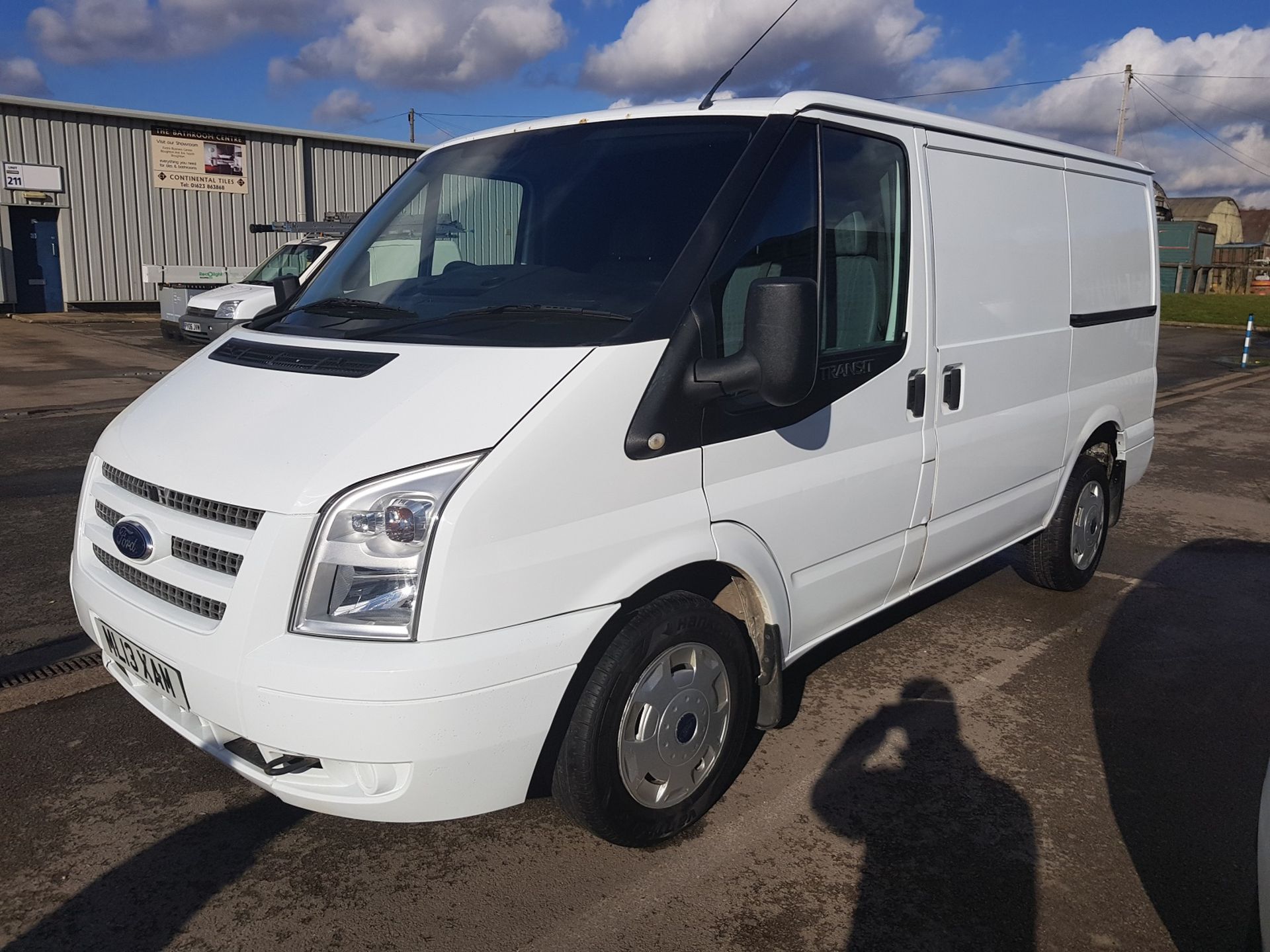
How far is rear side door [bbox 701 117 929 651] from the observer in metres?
3.14

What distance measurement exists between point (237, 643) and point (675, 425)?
4.09 feet

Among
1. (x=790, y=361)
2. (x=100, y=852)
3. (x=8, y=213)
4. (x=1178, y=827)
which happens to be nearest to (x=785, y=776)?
(x=1178, y=827)

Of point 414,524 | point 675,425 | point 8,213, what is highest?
point 8,213

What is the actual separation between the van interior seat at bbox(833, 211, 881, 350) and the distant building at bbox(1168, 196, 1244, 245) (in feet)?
217

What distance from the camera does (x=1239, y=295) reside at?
45.5m

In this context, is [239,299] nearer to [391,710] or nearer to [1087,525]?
[1087,525]

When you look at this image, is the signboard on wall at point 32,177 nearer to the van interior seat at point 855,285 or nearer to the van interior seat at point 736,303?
the van interior seat at point 855,285

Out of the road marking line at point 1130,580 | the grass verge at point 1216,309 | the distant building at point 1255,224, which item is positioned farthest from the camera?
the distant building at point 1255,224

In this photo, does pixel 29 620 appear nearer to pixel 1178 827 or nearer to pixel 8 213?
pixel 1178 827

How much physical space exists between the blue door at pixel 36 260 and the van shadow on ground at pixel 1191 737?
25.2 metres

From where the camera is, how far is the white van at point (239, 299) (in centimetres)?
1557

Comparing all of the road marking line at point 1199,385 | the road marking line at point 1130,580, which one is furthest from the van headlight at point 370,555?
the road marking line at point 1199,385

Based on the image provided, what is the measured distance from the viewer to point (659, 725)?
119 inches

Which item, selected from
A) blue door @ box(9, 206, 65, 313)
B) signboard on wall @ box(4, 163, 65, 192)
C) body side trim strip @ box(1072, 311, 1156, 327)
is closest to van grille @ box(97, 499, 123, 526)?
body side trim strip @ box(1072, 311, 1156, 327)
